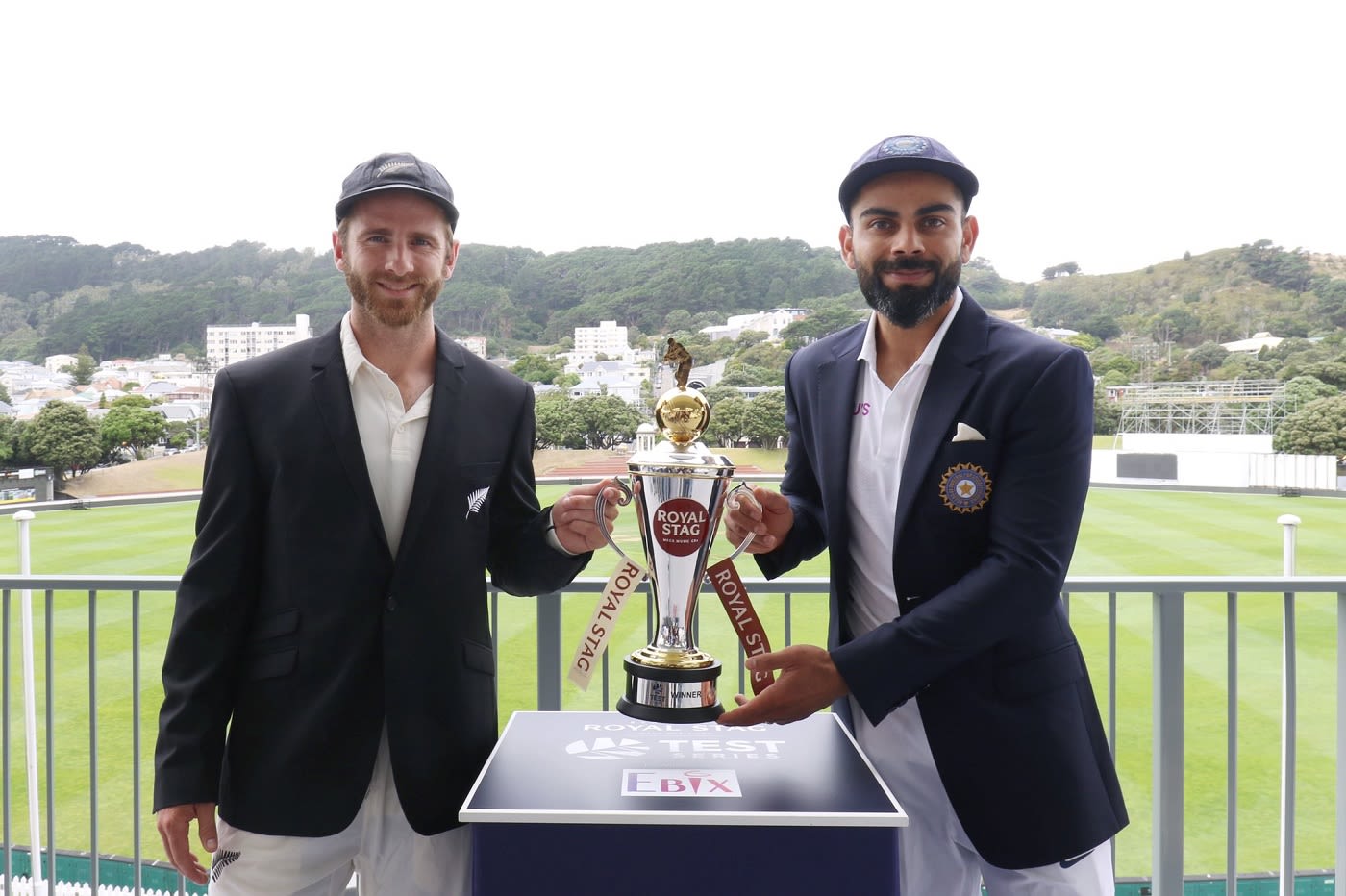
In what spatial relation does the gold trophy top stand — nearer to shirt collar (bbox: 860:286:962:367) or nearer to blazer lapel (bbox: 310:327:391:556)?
shirt collar (bbox: 860:286:962:367)

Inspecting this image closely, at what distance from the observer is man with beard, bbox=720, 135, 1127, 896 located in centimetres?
119

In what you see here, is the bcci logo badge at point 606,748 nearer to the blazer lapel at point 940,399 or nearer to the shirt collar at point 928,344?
the blazer lapel at point 940,399

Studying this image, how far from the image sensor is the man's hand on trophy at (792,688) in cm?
114

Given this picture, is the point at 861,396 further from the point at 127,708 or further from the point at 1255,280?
the point at 1255,280

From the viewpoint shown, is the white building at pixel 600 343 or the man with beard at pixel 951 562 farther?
the white building at pixel 600 343

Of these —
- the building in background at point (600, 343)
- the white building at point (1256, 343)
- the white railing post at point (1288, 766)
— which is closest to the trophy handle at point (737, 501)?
the white railing post at point (1288, 766)

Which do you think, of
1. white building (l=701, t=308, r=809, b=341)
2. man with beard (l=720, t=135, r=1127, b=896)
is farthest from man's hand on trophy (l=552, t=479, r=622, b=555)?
white building (l=701, t=308, r=809, b=341)

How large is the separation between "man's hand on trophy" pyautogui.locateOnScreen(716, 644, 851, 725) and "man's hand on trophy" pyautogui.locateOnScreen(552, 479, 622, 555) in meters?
0.37

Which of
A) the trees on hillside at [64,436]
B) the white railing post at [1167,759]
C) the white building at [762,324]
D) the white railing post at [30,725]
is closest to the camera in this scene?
the white railing post at [1167,759]

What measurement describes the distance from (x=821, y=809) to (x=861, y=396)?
69cm

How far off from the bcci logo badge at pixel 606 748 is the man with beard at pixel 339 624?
207 millimetres

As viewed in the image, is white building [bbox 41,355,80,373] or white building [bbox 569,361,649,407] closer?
white building [bbox 569,361,649,407]

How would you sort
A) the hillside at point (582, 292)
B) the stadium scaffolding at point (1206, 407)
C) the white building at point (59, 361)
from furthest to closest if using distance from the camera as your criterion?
the stadium scaffolding at point (1206, 407)
the white building at point (59, 361)
the hillside at point (582, 292)

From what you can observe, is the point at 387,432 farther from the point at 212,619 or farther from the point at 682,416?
the point at 682,416
